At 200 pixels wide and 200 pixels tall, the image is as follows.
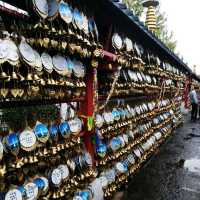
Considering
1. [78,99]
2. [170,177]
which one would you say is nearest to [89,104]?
[78,99]

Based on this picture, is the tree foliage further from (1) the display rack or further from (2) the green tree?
(1) the display rack

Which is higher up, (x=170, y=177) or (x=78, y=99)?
(x=78, y=99)

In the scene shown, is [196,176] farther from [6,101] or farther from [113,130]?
[6,101]

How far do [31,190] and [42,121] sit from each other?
2.78 feet

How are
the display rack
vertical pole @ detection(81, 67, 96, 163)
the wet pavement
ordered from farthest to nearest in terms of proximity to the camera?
1. the wet pavement
2. vertical pole @ detection(81, 67, 96, 163)
3. the display rack

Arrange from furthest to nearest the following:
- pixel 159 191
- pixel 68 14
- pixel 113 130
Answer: pixel 159 191
pixel 113 130
pixel 68 14

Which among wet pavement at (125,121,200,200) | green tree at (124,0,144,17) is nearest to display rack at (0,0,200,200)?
wet pavement at (125,121,200,200)

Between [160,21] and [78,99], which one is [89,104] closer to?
[78,99]

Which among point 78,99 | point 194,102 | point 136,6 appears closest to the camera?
point 78,99

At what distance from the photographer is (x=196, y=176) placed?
7.31 m

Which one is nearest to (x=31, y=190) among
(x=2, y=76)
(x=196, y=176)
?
(x=2, y=76)

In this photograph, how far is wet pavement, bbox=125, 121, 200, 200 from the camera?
6.08m

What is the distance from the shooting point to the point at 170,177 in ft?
23.6

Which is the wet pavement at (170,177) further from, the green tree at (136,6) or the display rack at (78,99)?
the green tree at (136,6)
